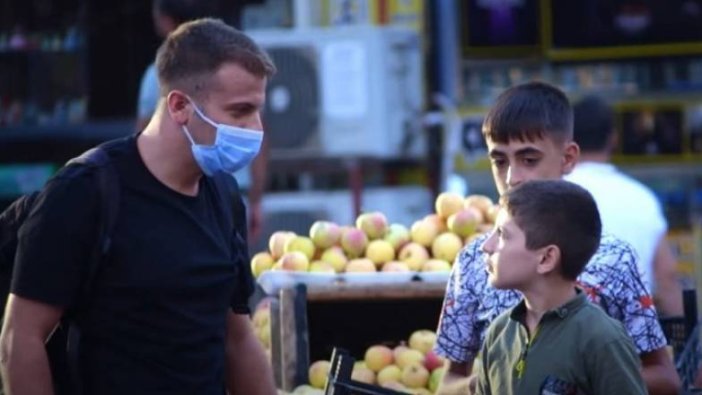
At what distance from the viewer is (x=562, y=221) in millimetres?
4047

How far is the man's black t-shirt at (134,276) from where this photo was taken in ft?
13.6

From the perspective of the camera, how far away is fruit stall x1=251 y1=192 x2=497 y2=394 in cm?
651

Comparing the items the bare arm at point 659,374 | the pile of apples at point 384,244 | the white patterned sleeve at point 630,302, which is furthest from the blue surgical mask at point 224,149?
the pile of apples at point 384,244

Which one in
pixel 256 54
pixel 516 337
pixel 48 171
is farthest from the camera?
pixel 48 171

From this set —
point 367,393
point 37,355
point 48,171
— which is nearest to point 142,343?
point 37,355

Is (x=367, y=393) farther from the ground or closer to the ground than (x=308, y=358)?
farther from the ground

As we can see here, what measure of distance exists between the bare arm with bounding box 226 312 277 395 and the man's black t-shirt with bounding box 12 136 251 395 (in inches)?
13.5

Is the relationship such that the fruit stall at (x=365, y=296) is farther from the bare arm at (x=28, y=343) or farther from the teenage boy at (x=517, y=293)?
the bare arm at (x=28, y=343)

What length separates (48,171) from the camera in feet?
39.5

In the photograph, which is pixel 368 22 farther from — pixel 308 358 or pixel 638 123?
pixel 308 358

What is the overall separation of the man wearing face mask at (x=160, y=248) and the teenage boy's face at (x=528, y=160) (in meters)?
0.58

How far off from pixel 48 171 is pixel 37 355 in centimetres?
799

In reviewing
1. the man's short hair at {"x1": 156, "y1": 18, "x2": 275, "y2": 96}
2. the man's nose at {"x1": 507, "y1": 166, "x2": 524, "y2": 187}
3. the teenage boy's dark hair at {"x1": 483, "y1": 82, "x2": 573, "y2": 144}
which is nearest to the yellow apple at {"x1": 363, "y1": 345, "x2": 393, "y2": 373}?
the teenage boy's dark hair at {"x1": 483, "y1": 82, "x2": 573, "y2": 144}

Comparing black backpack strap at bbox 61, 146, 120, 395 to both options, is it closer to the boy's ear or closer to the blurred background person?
the boy's ear
